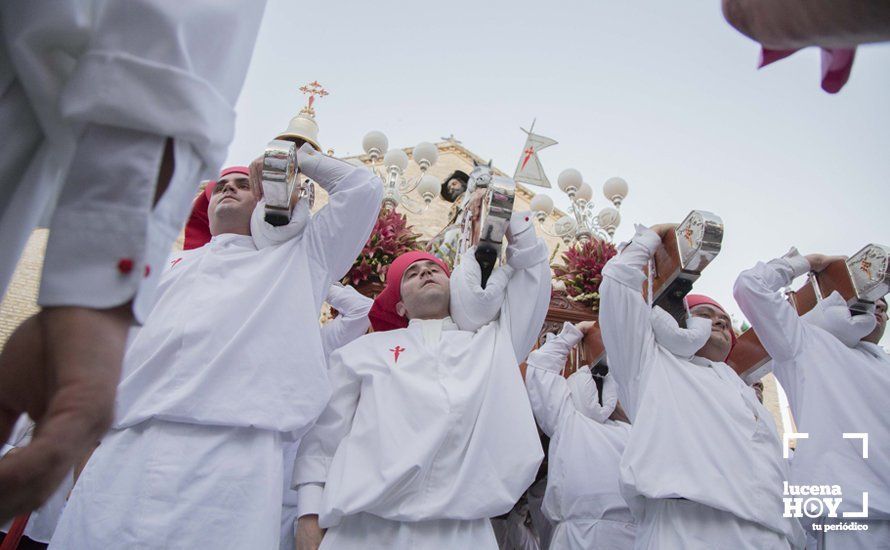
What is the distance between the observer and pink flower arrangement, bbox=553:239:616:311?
4453 millimetres

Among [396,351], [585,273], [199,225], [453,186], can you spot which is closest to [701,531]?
[396,351]

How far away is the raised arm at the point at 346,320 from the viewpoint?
3.77 metres

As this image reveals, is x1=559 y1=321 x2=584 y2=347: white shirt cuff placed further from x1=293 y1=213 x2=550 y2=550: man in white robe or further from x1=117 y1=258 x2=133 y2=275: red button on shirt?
x1=117 y1=258 x2=133 y2=275: red button on shirt

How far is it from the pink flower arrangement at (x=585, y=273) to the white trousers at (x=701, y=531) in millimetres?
1702

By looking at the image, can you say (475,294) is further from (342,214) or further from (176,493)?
(176,493)

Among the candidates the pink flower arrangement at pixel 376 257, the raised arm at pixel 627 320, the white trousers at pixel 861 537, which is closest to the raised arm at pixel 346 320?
the pink flower arrangement at pixel 376 257

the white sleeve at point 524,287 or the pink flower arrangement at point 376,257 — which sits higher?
A: the white sleeve at point 524,287

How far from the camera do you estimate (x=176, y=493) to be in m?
2.14

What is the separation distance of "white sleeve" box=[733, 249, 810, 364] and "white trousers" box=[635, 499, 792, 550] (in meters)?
1.14

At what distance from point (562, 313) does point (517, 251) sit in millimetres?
1360

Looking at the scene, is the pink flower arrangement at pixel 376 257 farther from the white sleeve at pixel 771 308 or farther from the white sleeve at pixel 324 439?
the white sleeve at pixel 771 308

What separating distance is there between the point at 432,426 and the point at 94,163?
6.32ft

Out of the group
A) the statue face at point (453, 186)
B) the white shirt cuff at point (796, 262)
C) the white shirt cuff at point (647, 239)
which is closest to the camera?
the white shirt cuff at point (647, 239)

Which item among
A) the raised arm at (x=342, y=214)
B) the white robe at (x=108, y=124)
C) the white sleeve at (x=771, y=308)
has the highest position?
the white robe at (x=108, y=124)
